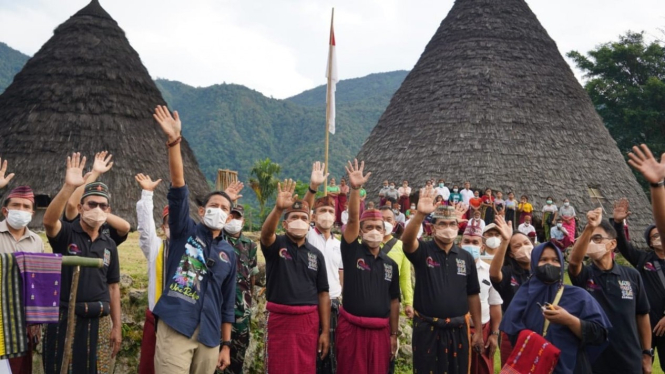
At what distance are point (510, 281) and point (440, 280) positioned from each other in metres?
0.77

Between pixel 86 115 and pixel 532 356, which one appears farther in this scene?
pixel 86 115

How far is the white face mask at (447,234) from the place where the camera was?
3961mm

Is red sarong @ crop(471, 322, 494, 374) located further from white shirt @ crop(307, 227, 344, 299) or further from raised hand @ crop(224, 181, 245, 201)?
raised hand @ crop(224, 181, 245, 201)

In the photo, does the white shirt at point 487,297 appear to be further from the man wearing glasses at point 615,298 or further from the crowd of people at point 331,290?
the man wearing glasses at point 615,298

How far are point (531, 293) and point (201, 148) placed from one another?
166ft

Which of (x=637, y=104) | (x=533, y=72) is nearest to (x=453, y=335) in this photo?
(x=533, y=72)

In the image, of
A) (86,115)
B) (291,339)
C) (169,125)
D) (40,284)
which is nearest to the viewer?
(40,284)

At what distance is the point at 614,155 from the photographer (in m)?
17.3

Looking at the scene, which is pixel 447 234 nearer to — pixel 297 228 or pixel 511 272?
pixel 511 272

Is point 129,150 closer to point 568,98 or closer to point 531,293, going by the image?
point 531,293

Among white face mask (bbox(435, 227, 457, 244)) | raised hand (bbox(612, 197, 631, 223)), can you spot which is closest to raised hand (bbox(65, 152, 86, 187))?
white face mask (bbox(435, 227, 457, 244))

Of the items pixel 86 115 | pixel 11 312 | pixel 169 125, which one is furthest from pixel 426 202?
pixel 86 115

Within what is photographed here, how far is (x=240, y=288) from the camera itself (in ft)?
14.1

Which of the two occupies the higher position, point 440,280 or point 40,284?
point 40,284
